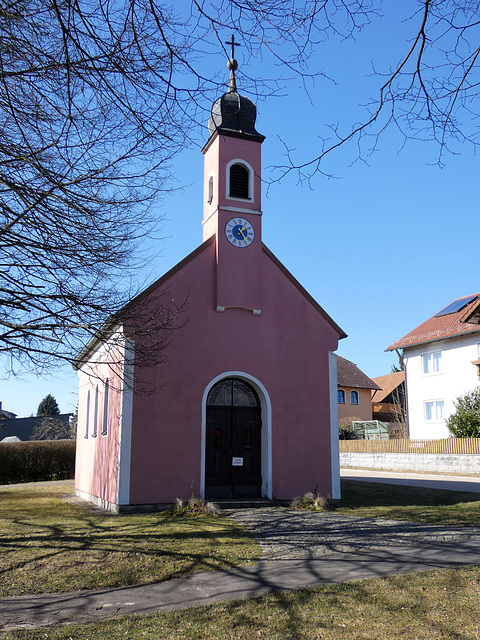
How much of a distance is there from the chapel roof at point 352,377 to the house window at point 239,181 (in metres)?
35.4

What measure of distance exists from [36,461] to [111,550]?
24.0 m

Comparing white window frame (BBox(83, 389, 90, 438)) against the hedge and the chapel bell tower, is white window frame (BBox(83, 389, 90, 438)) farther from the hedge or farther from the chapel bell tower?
the hedge

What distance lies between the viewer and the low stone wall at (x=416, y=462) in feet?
82.9

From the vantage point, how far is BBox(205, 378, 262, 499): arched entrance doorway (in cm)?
1473

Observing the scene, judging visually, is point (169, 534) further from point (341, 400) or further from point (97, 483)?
point (341, 400)

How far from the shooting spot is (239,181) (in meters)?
16.4

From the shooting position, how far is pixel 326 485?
15.5 m

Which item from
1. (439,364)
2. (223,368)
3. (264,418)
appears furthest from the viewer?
(439,364)

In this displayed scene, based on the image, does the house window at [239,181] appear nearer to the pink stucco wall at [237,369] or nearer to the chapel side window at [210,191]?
the chapel side window at [210,191]

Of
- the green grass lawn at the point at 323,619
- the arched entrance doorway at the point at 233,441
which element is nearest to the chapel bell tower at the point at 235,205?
the arched entrance doorway at the point at 233,441

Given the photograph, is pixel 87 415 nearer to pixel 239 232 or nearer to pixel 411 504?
pixel 239 232

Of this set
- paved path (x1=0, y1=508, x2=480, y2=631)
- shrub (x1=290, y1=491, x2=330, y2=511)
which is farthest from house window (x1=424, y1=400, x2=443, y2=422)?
paved path (x1=0, y1=508, x2=480, y2=631)

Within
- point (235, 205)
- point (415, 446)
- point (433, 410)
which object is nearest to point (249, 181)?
point (235, 205)

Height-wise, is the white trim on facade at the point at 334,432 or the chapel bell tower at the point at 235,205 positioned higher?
the chapel bell tower at the point at 235,205
